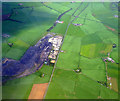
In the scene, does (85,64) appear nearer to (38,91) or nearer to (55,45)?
(55,45)

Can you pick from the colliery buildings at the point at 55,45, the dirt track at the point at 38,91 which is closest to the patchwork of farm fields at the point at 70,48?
the dirt track at the point at 38,91

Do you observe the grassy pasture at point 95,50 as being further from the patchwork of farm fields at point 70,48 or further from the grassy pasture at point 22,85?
the grassy pasture at point 22,85

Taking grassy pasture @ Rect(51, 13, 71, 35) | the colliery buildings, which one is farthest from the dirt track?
grassy pasture @ Rect(51, 13, 71, 35)

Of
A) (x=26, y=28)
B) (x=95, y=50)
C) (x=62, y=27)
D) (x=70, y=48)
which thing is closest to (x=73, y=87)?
(x=70, y=48)

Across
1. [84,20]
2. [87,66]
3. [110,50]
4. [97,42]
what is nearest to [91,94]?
[87,66]

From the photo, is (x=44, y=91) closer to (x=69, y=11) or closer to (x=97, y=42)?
(x=97, y=42)

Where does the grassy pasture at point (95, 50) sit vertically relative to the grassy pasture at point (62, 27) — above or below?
below

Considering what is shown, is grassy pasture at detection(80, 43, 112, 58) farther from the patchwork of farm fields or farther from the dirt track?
the dirt track

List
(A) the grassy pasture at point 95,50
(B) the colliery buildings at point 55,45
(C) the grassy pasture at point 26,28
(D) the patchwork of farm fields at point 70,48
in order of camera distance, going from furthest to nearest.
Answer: (C) the grassy pasture at point 26,28, (A) the grassy pasture at point 95,50, (B) the colliery buildings at point 55,45, (D) the patchwork of farm fields at point 70,48
